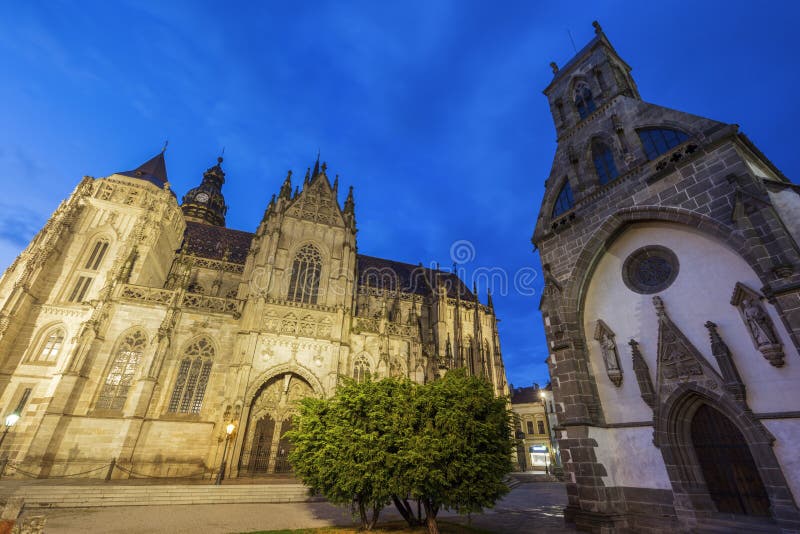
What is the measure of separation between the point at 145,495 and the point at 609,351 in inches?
714

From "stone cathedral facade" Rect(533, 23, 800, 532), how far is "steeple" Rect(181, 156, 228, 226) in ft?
163

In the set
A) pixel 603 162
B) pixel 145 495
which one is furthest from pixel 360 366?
pixel 603 162

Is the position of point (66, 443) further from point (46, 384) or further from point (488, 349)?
point (488, 349)

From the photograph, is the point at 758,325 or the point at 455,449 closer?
the point at 455,449

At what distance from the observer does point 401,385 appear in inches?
378

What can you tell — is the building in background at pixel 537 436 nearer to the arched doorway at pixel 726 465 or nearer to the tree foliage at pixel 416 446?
the arched doorway at pixel 726 465

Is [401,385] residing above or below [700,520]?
above

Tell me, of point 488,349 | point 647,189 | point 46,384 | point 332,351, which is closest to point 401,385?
point 647,189

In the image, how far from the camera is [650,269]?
11.1 meters

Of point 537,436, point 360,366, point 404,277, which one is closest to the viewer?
point 360,366

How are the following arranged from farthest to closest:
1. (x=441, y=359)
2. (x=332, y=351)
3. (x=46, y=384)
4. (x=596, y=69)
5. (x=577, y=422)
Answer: (x=441, y=359) → (x=332, y=351) → (x=46, y=384) → (x=596, y=69) → (x=577, y=422)

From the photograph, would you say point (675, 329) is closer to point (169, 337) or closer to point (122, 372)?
point (169, 337)

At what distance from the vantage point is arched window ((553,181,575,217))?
14615mm

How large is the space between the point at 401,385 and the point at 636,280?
8.54 m
